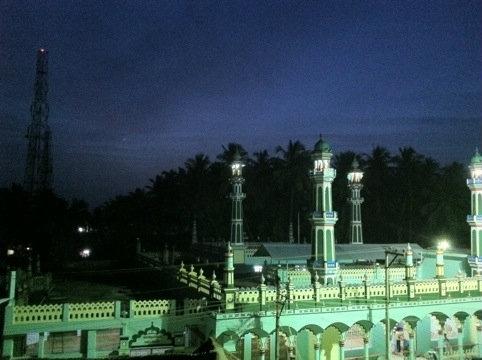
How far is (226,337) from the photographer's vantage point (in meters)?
15.4

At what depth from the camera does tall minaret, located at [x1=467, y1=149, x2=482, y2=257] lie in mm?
24828

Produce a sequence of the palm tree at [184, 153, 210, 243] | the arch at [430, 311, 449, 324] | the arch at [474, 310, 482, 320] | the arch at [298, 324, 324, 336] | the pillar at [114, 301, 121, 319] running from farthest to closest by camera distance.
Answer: the palm tree at [184, 153, 210, 243]
the arch at [474, 310, 482, 320]
the arch at [430, 311, 449, 324]
the arch at [298, 324, 324, 336]
the pillar at [114, 301, 121, 319]

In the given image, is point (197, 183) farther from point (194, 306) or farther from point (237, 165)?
point (194, 306)

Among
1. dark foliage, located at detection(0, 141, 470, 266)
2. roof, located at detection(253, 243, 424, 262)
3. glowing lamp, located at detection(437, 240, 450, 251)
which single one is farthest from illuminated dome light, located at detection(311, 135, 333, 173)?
dark foliage, located at detection(0, 141, 470, 266)

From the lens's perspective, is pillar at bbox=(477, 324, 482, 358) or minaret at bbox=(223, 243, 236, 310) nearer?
minaret at bbox=(223, 243, 236, 310)

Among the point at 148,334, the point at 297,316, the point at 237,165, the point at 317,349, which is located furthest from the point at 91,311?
the point at 237,165

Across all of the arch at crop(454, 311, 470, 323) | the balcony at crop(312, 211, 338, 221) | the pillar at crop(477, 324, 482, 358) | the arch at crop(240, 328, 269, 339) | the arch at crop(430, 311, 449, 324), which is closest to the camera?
the arch at crop(240, 328, 269, 339)

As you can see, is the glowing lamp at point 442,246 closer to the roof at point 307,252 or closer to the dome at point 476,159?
the roof at point 307,252

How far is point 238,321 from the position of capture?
15836 millimetres

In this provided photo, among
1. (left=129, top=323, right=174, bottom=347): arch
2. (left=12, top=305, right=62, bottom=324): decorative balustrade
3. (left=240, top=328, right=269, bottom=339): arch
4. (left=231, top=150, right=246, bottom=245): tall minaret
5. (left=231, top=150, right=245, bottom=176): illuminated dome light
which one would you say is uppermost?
(left=231, top=150, right=245, bottom=176): illuminated dome light

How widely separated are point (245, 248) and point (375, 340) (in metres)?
14.4

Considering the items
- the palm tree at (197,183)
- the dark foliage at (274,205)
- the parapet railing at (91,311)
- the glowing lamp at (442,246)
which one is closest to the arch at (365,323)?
the glowing lamp at (442,246)

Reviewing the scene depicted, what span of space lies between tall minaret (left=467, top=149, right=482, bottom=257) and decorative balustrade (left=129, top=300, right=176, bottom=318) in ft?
57.9

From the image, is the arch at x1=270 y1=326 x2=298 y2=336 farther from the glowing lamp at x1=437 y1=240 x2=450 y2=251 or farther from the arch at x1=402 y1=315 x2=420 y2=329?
the glowing lamp at x1=437 y1=240 x2=450 y2=251
